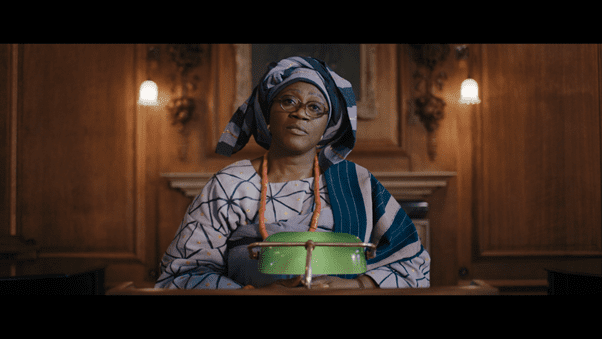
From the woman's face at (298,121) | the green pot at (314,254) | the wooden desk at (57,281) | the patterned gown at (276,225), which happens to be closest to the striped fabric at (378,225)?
the patterned gown at (276,225)

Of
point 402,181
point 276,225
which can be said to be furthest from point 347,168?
point 402,181

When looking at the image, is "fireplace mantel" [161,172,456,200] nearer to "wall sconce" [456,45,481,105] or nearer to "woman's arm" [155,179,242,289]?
"wall sconce" [456,45,481,105]

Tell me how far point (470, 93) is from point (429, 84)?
283 millimetres

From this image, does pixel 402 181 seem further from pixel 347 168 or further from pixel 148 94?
pixel 148 94

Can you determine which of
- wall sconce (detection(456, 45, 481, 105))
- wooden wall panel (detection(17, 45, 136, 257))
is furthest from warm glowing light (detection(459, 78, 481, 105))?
wooden wall panel (detection(17, 45, 136, 257))

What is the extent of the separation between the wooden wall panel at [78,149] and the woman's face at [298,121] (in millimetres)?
2123

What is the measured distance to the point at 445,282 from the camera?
9.68 ft

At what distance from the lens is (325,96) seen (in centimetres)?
125

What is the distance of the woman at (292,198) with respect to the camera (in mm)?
1146

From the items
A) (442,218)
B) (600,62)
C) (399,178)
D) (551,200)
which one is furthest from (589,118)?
(399,178)

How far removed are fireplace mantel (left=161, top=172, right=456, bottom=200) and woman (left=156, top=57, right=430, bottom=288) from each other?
1.53 m

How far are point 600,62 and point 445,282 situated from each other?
1948mm

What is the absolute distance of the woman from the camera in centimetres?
115
